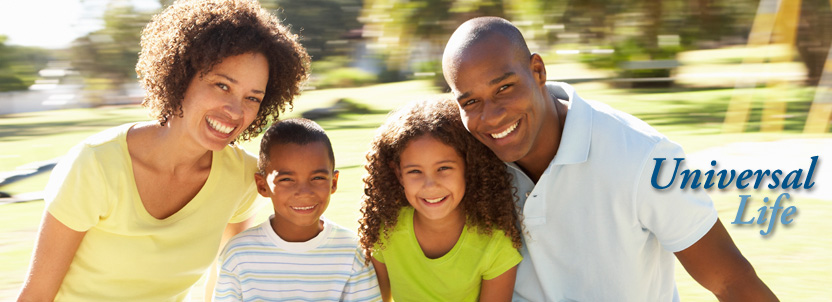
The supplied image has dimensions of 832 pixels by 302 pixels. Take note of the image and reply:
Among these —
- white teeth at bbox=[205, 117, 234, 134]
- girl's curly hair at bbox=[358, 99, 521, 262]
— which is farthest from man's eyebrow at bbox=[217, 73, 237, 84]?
girl's curly hair at bbox=[358, 99, 521, 262]

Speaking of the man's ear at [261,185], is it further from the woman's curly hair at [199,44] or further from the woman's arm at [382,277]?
the woman's arm at [382,277]

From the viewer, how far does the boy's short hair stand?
10.9ft

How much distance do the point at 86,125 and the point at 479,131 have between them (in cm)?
1761

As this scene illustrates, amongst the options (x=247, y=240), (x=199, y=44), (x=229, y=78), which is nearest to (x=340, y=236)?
(x=247, y=240)

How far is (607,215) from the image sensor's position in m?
2.95

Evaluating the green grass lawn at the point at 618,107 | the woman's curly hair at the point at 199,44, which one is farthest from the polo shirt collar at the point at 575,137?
the woman's curly hair at the point at 199,44

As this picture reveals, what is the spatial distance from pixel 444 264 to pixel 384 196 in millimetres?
373

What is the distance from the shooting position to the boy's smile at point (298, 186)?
3.24 m

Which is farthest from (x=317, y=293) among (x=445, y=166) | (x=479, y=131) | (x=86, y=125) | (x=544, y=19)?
(x=86, y=125)

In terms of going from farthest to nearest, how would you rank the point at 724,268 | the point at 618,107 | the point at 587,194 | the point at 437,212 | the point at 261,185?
the point at 618,107
the point at 261,185
the point at 437,212
the point at 587,194
the point at 724,268

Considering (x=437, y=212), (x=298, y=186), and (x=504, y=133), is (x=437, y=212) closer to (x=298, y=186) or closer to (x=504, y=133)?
(x=504, y=133)

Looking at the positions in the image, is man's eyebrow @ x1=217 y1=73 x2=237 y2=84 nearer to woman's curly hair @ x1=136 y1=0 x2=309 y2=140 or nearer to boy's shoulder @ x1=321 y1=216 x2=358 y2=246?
woman's curly hair @ x1=136 y1=0 x2=309 y2=140

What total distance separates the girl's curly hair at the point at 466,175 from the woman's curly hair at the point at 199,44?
54 cm

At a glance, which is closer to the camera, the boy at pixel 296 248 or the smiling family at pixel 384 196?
the smiling family at pixel 384 196
